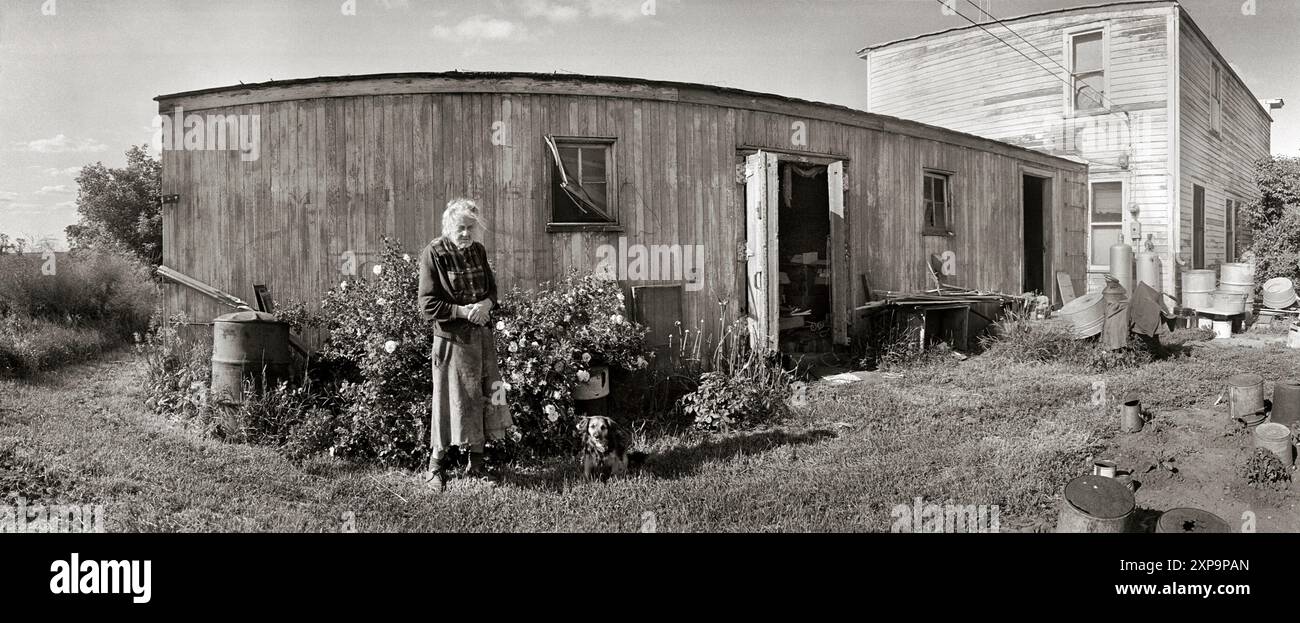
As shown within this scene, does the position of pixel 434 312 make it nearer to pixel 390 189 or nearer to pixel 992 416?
pixel 390 189

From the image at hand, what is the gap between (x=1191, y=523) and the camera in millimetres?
3500

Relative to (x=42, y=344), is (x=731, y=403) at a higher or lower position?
lower

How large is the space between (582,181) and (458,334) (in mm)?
3227

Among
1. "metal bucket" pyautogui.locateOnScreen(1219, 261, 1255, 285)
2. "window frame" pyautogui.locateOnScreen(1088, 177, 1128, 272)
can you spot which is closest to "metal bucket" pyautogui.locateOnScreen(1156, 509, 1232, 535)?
"metal bucket" pyautogui.locateOnScreen(1219, 261, 1255, 285)

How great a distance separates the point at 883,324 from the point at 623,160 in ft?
14.4

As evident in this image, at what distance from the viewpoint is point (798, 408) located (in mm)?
6660

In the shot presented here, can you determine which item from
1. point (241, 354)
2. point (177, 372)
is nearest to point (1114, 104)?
point (241, 354)

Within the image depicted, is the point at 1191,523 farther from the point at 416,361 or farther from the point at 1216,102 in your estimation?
the point at 1216,102

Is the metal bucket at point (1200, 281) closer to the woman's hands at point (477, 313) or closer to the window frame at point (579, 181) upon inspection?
the window frame at point (579, 181)

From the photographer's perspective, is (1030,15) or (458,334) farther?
(1030,15)

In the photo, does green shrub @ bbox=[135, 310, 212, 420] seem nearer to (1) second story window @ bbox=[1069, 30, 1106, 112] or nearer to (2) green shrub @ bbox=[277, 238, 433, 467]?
(2) green shrub @ bbox=[277, 238, 433, 467]

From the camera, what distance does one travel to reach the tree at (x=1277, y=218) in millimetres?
13750

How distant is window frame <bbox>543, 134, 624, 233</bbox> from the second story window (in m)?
12.2

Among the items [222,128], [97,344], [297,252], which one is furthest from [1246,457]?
[97,344]
